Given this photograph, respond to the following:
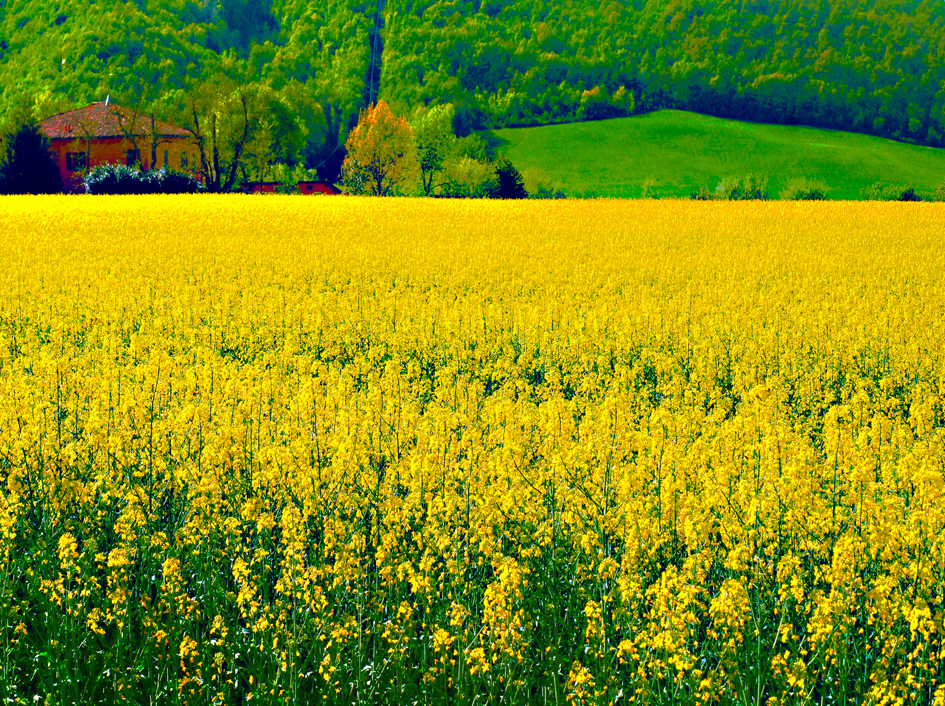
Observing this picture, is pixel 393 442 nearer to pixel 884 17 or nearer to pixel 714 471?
pixel 714 471

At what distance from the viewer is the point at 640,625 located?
13.0 ft

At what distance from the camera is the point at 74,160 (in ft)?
234

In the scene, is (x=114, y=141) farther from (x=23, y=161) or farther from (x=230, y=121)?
(x=23, y=161)

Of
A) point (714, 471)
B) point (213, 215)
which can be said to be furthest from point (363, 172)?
point (714, 471)

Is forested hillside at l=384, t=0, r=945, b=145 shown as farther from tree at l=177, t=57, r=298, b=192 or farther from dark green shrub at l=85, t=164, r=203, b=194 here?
dark green shrub at l=85, t=164, r=203, b=194

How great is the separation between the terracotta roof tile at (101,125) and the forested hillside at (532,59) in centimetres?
531

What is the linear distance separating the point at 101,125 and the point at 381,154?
72.1ft

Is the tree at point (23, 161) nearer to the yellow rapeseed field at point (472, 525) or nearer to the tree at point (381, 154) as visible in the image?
the tree at point (381, 154)

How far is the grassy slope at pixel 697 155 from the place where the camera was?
7575cm

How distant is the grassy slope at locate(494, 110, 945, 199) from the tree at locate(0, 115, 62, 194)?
38.5m

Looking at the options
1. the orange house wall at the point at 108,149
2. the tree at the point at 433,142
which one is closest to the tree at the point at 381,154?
the tree at the point at 433,142

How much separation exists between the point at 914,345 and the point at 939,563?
25.3 ft

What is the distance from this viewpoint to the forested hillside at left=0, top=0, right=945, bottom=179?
87938mm

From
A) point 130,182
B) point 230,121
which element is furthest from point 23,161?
point 230,121
